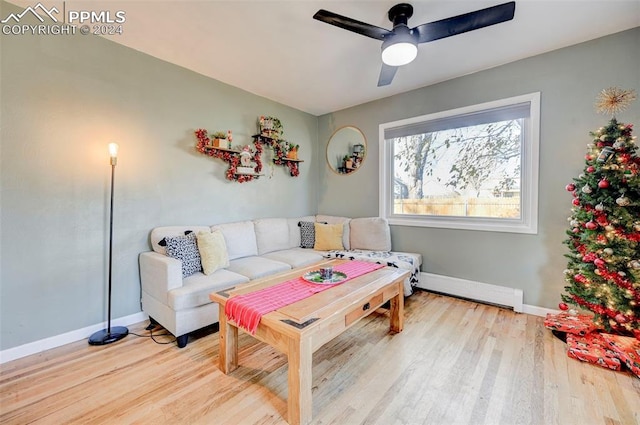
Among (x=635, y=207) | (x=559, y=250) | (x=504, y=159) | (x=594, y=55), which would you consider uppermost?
→ (x=594, y=55)

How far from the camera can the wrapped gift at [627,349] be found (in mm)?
1737

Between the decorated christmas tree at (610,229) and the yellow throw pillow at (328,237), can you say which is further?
the yellow throw pillow at (328,237)

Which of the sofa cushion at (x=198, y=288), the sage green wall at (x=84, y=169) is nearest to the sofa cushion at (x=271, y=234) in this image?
the sage green wall at (x=84, y=169)

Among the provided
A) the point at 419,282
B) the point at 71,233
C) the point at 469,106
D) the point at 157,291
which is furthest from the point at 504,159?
the point at 71,233

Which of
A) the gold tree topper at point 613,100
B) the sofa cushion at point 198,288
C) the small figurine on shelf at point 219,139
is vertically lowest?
the sofa cushion at point 198,288

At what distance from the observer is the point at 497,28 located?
2.22 m

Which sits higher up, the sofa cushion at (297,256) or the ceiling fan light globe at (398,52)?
the ceiling fan light globe at (398,52)

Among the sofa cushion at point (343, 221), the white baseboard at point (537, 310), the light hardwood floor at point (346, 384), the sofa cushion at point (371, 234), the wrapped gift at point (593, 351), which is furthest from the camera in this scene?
the sofa cushion at point (343, 221)

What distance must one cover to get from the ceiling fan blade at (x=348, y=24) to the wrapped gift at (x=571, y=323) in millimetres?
2776

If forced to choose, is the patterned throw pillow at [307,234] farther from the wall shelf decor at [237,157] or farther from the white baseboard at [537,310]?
the white baseboard at [537,310]

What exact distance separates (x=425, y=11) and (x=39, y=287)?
373 cm

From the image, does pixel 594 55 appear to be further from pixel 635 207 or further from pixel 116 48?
pixel 116 48

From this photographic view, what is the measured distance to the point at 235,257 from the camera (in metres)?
3.03

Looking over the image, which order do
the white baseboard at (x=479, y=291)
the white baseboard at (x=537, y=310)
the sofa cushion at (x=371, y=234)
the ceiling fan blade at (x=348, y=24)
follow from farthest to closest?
the sofa cushion at (x=371, y=234)
the white baseboard at (x=479, y=291)
the white baseboard at (x=537, y=310)
the ceiling fan blade at (x=348, y=24)
